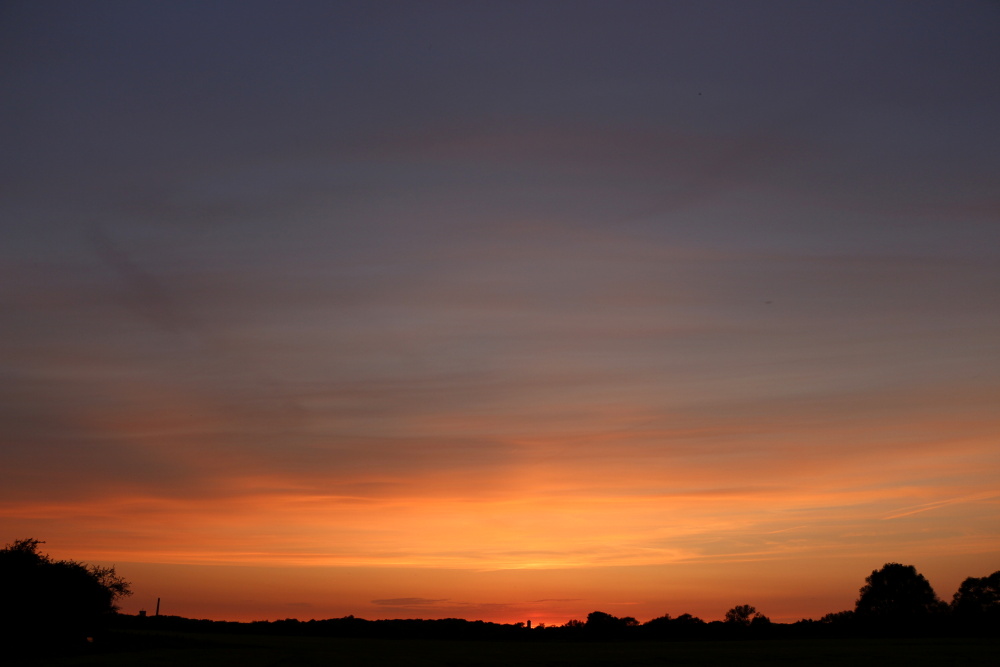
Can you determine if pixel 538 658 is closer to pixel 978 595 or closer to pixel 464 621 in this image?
pixel 464 621

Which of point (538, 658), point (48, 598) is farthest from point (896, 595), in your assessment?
point (48, 598)

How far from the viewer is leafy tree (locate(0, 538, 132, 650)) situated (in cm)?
7569

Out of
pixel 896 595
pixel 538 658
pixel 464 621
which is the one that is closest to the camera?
pixel 538 658

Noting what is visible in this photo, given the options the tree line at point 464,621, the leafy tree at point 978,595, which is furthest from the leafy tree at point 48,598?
the leafy tree at point 978,595

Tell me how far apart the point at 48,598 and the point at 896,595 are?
171315mm

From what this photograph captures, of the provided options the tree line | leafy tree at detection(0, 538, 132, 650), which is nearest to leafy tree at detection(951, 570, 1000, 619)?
the tree line

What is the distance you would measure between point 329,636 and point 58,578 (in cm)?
5794

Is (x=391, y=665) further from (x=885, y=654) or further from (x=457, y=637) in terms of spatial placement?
A: (x=457, y=637)

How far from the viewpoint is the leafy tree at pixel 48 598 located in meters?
75.7

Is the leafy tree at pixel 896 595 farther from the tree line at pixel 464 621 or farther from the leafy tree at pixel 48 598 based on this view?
the leafy tree at pixel 48 598

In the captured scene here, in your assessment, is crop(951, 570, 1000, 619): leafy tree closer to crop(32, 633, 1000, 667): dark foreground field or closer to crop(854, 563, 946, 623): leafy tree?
crop(854, 563, 946, 623): leafy tree

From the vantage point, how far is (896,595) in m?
184

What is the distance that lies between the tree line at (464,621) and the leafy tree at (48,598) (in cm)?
9

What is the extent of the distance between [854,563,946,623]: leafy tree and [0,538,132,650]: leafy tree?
157 meters
